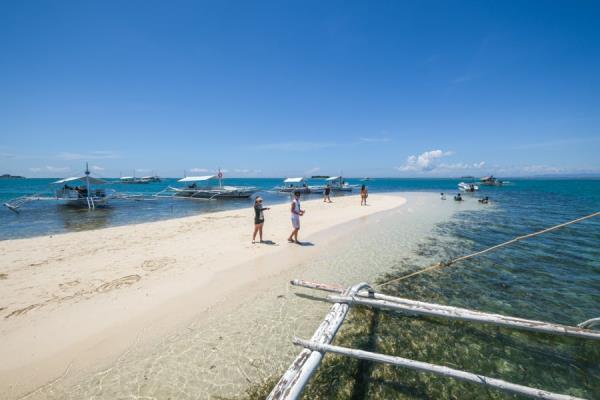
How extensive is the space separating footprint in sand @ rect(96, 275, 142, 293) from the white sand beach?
0.09 ft

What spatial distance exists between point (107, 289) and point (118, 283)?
1.35 feet

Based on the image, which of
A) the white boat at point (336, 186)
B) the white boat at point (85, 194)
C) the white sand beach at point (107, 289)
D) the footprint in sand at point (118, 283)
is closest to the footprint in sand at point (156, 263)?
the white sand beach at point (107, 289)

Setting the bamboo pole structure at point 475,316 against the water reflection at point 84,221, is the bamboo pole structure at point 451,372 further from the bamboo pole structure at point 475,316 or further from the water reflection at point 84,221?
the water reflection at point 84,221

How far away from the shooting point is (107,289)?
282 inches

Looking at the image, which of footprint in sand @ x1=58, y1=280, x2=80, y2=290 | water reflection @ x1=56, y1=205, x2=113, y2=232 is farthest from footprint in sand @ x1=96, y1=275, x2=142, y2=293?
water reflection @ x1=56, y1=205, x2=113, y2=232

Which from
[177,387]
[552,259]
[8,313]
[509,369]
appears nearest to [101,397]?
[177,387]

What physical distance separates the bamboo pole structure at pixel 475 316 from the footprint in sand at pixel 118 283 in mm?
6298

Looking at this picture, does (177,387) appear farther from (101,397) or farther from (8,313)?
(8,313)

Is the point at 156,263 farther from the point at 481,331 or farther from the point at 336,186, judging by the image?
the point at 336,186

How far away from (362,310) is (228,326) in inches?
127

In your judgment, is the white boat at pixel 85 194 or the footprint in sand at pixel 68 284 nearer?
the footprint in sand at pixel 68 284

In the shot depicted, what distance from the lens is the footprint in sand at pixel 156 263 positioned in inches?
346

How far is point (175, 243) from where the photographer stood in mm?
12117

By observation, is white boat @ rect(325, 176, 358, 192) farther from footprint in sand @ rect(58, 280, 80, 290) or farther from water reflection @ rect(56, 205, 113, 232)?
footprint in sand @ rect(58, 280, 80, 290)
